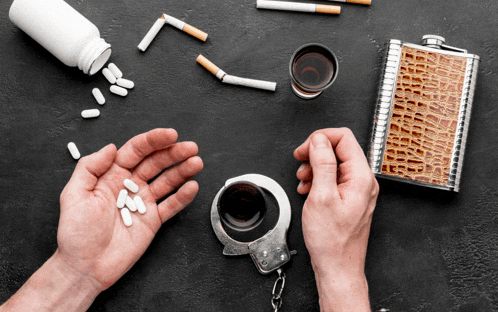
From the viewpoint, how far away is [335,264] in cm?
116

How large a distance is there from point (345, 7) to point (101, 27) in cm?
94

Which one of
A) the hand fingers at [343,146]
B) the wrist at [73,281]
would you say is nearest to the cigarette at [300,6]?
the hand fingers at [343,146]

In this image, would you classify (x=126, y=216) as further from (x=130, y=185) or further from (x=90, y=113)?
(x=90, y=113)

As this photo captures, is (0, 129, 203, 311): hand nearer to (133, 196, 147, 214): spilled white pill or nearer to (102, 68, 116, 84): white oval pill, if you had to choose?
(133, 196, 147, 214): spilled white pill

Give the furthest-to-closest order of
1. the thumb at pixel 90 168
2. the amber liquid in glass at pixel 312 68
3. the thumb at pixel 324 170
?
the amber liquid in glass at pixel 312 68
the thumb at pixel 90 168
the thumb at pixel 324 170

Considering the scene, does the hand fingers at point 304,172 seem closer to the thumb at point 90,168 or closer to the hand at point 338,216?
the hand at point 338,216

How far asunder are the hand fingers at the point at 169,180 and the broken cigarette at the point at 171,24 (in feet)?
1.58

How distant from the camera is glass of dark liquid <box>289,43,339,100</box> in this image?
4.22ft

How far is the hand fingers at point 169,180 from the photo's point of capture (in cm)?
128

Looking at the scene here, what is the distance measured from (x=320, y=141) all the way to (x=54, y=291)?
3.31 feet

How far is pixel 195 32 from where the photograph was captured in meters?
1.38

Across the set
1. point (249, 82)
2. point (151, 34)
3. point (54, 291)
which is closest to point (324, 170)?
point (249, 82)

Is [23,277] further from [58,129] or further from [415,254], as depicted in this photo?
[415,254]

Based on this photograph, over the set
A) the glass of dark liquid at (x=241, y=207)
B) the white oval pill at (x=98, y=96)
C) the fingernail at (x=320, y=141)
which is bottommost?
the glass of dark liquid at (x=241, y=207)
